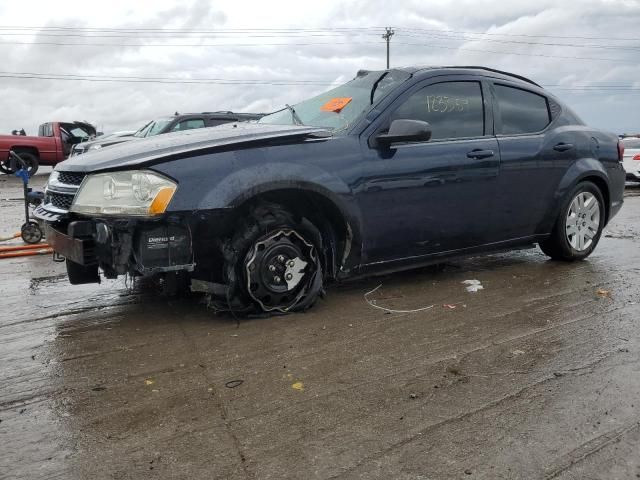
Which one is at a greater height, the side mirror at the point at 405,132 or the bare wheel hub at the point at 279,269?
the side mirror at the point at 405,132

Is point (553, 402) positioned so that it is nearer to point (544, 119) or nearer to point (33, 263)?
point (544, 119)

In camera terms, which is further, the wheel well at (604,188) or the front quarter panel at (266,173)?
the wheel well at (604,188)

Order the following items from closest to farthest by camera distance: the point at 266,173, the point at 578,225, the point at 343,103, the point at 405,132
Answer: the point at 266,173 < the point at 405,132 < the point at 343,103 < the point at 578,225

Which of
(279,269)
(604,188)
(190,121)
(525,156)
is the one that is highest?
(190,121)

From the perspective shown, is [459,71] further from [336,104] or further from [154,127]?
[154,127]

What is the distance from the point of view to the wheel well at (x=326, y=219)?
3.96 m

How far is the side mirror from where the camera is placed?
13.4 feet

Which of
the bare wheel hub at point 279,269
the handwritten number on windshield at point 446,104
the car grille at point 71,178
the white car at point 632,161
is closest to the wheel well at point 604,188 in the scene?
the handwritten number on windshield at point 446,104

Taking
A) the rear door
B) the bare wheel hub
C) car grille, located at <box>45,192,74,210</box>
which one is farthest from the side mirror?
car grille, located at <box>45,192,74,210</box>

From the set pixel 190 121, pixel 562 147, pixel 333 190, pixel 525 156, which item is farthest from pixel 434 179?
pixel 190 121

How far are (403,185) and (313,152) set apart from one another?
2.44 ft

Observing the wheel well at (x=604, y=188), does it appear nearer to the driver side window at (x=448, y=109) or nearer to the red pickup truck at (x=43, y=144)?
the driver side window at (x=448, y=109)

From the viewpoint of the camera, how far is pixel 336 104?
4.59 metres

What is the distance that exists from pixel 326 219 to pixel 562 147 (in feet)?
8.29
